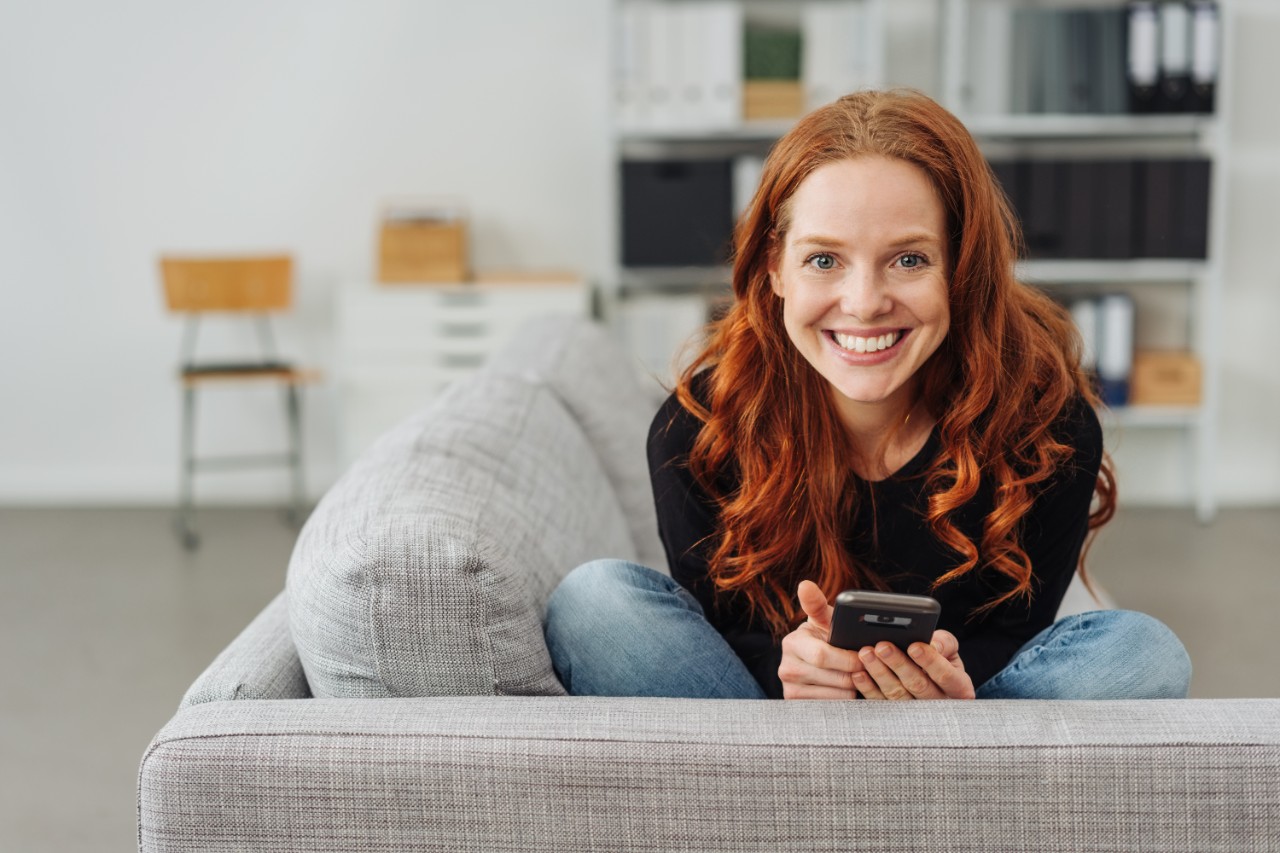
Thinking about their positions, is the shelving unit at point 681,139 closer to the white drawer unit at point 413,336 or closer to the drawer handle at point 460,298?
the white drawer unit at point 413,336

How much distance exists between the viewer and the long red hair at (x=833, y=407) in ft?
4.53

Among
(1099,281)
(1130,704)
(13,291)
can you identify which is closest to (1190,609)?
(1099,281)

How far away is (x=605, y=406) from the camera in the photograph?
8.09 feet

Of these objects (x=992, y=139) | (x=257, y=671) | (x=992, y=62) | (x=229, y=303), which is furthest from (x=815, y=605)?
(x=992, y=139)

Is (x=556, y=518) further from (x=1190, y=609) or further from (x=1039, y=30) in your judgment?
(x=1039, y=30)

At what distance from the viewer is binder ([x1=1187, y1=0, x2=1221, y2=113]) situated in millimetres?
4043

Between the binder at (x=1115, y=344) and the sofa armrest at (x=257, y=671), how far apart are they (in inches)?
130

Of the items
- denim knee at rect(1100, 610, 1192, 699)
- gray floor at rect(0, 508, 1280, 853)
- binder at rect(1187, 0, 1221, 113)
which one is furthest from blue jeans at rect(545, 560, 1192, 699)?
binder at rect(1187, 0, 1221, 113)

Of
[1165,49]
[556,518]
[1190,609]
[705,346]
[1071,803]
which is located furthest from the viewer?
[1165,49]

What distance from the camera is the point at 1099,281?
4.53 m

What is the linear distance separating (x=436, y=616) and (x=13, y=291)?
395 centimetres

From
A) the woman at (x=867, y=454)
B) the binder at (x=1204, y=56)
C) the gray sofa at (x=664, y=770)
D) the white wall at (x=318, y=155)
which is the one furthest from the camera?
the white wall at (x=318, y=155)

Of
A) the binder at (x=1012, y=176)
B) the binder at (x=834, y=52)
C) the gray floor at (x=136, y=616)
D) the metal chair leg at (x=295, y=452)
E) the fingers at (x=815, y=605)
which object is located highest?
the binder at (x=834, y=52)

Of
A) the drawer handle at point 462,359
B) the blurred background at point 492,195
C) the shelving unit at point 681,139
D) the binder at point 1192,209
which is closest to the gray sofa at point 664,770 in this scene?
the blurred background at point 492,195
